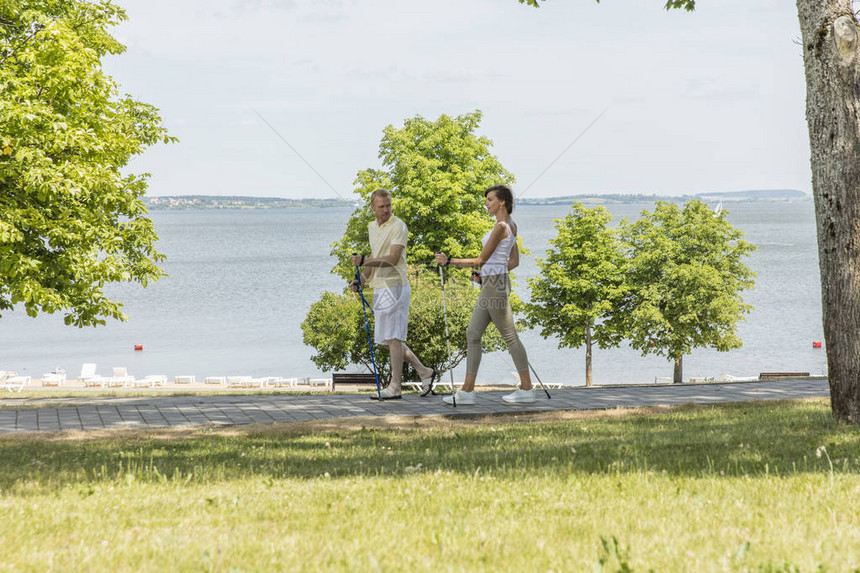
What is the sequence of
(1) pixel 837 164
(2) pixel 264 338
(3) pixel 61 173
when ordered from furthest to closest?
1. (2) pixel 264 338
2. (3) pixel 61 173
3. (1) pixel 837 164

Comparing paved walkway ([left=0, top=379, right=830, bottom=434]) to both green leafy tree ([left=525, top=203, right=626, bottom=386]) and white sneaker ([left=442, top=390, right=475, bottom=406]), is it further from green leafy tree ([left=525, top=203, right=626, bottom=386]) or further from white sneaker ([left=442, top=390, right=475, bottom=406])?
green leafy tree ([left=525, top=203, right=626, bottom=386])

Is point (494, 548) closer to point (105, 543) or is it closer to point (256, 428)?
point (105, 543)

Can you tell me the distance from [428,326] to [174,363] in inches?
1523

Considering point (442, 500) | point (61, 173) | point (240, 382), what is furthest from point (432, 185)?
point (442, 500)

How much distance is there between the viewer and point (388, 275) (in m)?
10.0

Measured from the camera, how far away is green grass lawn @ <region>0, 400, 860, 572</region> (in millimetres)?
3598

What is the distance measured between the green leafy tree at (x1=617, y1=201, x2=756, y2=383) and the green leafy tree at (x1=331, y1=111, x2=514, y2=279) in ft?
24.4

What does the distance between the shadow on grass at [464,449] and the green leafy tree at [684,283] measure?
27.4 metres

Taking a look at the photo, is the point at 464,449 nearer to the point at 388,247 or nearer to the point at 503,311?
the point at 503,311

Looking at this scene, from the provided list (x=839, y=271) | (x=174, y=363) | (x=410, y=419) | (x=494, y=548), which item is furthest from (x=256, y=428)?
(x=174, y=363)

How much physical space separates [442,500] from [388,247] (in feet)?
18.1

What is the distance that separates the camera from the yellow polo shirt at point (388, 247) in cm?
992

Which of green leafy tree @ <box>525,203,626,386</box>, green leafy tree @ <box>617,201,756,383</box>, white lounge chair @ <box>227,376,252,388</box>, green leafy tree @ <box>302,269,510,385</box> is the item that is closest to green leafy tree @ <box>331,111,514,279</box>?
green leafy tree @ <box>302,269,510,385</box>

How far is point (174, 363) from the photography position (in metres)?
62.8
